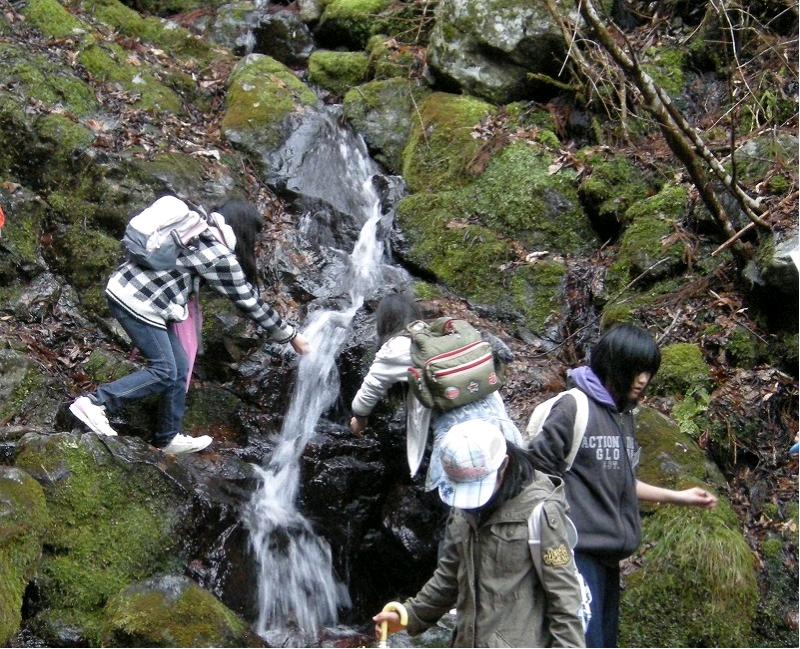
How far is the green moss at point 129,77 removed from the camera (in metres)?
9.23

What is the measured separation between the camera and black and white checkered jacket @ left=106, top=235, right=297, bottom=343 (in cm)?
537

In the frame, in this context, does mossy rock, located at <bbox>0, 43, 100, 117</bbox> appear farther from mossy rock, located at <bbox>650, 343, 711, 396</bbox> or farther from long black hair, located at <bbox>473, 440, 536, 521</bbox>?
long black hair, located at <bbox>473, 440, 536, 521</bbox>

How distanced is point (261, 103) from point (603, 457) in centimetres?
740

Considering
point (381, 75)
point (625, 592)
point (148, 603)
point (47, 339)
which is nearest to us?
point (148, 603)

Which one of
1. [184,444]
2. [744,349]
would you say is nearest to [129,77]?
[184,444]

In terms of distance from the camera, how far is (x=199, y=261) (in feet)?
17.6

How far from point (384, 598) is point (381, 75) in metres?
6.92

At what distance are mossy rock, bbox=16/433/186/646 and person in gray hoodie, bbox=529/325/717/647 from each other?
284cm

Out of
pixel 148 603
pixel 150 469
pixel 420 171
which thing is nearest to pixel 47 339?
pixel 150 469

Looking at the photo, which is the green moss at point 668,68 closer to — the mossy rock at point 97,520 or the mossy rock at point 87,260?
the mossy rock at point 87,260

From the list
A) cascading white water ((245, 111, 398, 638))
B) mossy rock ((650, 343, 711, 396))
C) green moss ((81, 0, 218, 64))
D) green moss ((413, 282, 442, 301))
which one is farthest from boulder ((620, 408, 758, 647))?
green moss ((81, 0, 218, 64))

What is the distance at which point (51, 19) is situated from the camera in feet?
31.5

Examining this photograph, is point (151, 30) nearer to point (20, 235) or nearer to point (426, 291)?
point (20, 235)

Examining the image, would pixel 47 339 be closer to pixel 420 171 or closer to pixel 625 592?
pixel 420 171
